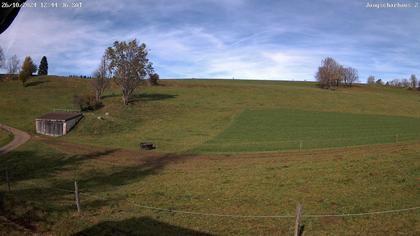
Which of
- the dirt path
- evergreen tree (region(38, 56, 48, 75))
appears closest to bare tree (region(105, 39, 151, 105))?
the dirt path

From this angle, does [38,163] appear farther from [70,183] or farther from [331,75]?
[331,75]

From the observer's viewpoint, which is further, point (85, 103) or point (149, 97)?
point (149, 97)

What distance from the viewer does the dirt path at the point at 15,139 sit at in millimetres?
36750

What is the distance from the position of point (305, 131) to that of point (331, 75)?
7752 centimetres

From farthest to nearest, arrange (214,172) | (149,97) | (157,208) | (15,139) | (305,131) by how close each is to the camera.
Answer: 1. (149,97)
2. (305,131)
3. (15,139)
4. (214,172)
5. (157,208)

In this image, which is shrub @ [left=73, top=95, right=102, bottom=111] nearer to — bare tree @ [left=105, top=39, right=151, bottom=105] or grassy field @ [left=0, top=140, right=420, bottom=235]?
bare tree @ [left=105, top=39, right=151, bottom=105]

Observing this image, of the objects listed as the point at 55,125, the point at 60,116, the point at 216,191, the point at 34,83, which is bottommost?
the point at 216,191

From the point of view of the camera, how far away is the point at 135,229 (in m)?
12.2

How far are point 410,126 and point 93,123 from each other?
43.2 meters

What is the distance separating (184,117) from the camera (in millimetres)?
57594

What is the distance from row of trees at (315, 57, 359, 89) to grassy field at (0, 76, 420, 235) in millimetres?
51938

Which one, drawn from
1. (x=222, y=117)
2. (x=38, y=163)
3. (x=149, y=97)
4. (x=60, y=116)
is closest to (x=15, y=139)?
(x=60, y=116)

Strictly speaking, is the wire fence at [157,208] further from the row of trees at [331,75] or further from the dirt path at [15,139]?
the row of trees at [331,75]

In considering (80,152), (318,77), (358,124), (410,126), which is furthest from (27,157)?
(318,77)
